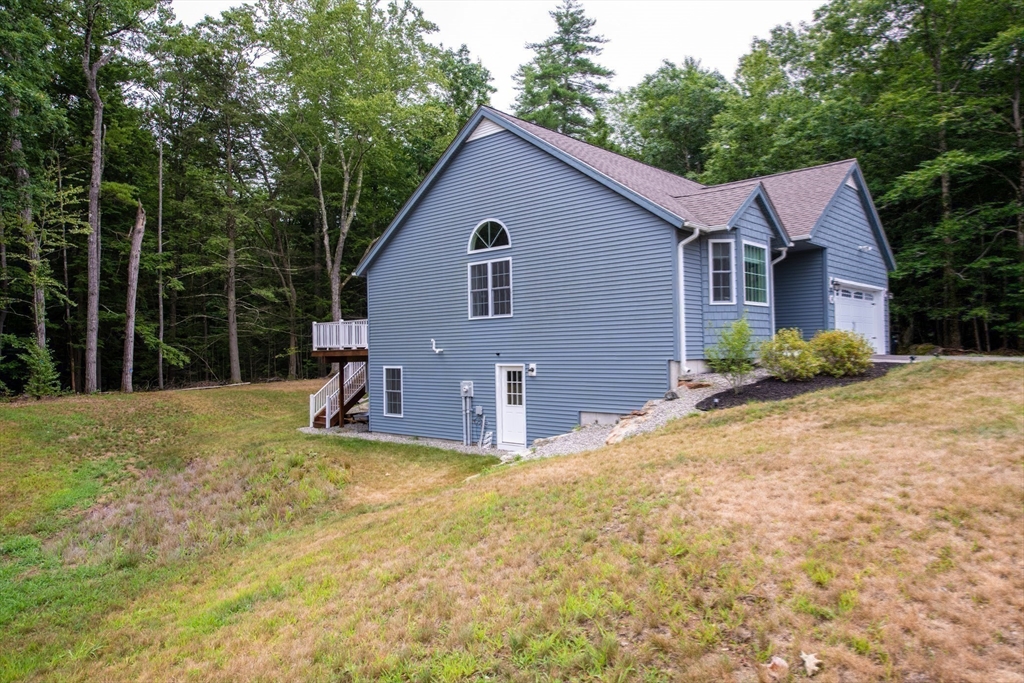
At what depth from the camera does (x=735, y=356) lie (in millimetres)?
10945

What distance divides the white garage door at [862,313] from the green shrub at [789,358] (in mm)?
5662

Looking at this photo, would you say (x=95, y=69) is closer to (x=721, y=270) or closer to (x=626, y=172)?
(x=626, y=172)

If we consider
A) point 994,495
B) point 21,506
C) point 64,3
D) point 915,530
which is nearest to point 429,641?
point 915,530

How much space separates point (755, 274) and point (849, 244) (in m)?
5.64

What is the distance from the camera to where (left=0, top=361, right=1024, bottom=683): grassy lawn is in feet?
→ 11.4

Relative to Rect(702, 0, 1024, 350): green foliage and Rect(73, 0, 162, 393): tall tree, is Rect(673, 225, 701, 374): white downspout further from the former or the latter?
Rect(73, 0, 162, 393): tall tree

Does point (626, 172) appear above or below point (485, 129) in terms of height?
below

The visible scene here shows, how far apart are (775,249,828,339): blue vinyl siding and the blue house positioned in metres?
0.04

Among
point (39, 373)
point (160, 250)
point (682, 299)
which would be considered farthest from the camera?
point (160, 250)

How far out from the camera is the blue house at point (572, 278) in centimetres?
1196

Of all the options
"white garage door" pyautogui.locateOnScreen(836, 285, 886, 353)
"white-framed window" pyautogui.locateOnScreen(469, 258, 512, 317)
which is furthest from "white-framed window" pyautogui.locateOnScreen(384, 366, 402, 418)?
"white garage door" pyautogui.locateOnScreen(836, 285, 886, 353)

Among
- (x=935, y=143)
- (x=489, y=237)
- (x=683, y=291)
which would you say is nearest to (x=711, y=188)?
(x=683, y=291)

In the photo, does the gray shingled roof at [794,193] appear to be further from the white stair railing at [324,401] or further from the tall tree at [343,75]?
the tall tree at [343,75]

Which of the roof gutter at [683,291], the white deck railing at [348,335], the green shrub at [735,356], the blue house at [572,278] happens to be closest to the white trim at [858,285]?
the blue house at [572,278]
